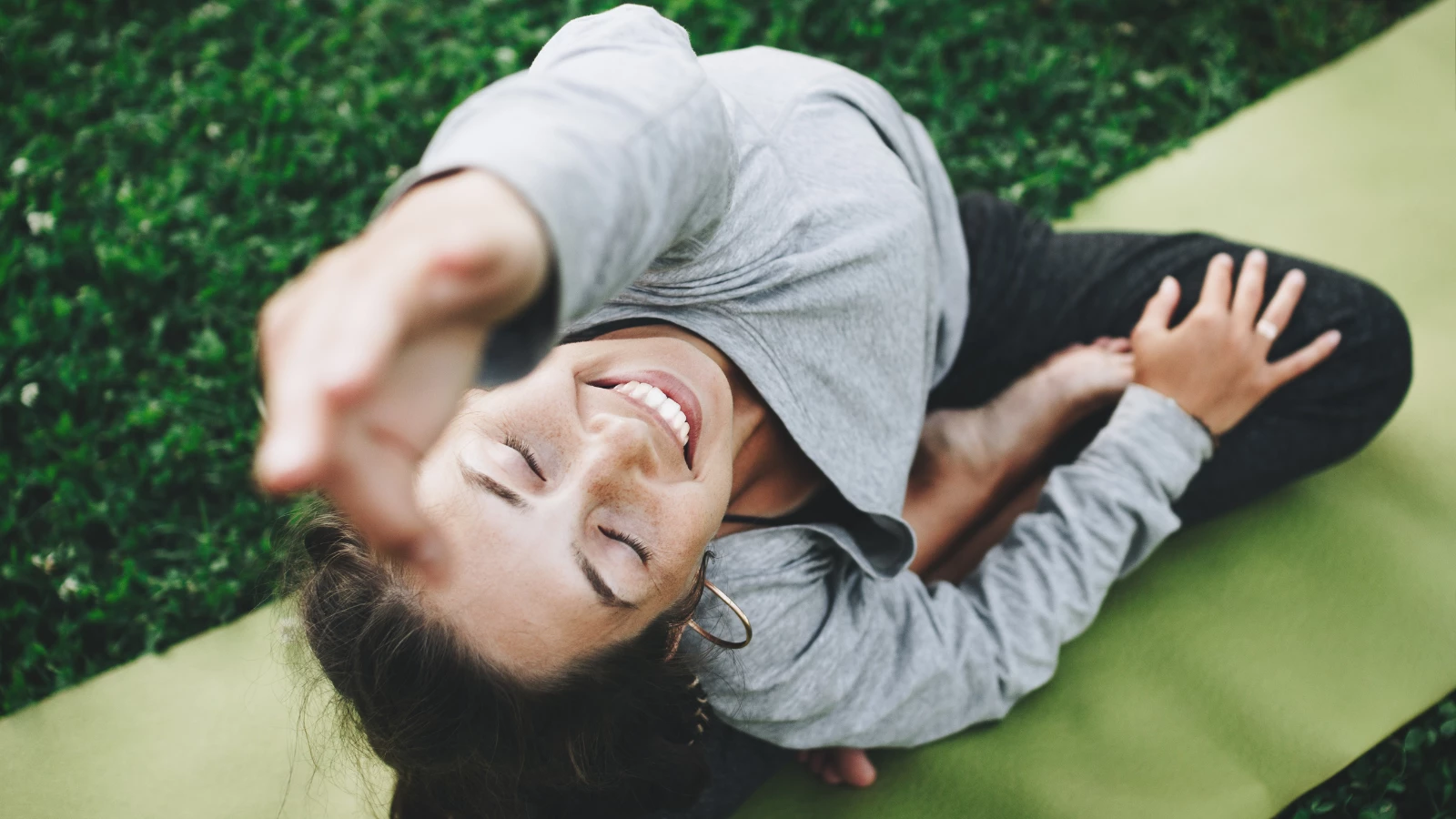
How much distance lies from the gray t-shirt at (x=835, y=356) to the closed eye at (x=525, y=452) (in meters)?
0.20

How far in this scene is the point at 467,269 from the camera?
659 mm

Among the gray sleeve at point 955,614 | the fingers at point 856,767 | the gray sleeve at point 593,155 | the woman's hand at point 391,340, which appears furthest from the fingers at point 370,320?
the fingers at point 856,767

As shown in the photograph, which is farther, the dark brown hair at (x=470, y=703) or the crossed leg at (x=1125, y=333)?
the crossed leg at (x=1125, y=333)

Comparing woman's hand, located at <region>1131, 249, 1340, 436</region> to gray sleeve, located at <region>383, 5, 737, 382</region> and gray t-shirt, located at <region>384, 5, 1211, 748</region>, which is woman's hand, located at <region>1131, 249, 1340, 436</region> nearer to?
gray t-shirt, located at <region>384, 5, 1211, 748</region>

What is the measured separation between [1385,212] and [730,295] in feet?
Answer: 6.68

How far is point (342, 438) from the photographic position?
589 millimetres

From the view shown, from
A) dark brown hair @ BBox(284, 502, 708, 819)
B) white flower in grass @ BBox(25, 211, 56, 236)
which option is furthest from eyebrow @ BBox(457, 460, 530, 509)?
white flower in grass @ BBox(25, 211, 56, 236)

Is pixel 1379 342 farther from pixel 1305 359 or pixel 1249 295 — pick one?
pixel 1249 295

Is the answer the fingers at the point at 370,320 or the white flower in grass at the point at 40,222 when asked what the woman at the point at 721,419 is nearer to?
the fingers at the point at 370,320

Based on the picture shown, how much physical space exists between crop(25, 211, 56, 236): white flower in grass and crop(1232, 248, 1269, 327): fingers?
325 cm

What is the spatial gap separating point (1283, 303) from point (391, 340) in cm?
195

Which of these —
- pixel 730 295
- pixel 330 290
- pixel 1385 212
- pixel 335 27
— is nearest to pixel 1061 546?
pixel 730 295

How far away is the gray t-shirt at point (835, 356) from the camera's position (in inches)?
37.5

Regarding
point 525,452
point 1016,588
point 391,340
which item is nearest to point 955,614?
point 1016,588
